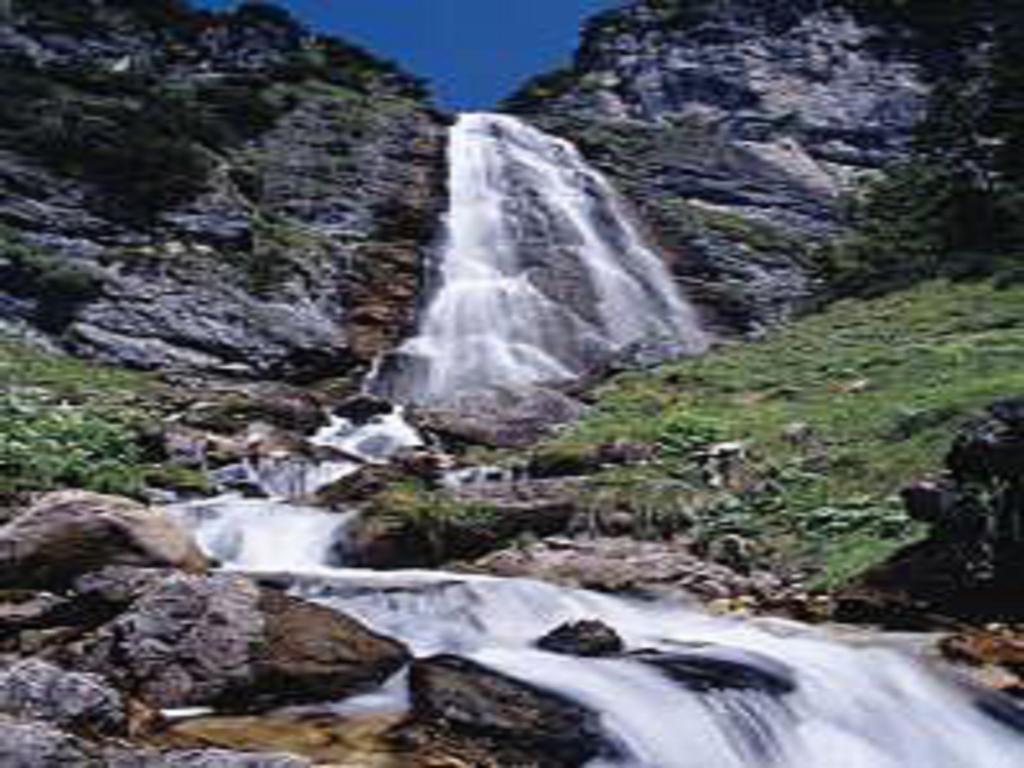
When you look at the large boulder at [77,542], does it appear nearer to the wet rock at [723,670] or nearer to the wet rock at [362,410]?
the wet rock at [723,670]

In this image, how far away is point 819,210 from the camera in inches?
2367

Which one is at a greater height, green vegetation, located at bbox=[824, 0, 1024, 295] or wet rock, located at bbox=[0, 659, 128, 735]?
green vegetation, located at bbox=[824, 0, 1024, 295]

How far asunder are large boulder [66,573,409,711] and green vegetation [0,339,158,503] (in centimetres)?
782

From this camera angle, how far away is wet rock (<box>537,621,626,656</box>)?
46.8ft

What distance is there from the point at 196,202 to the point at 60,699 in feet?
115

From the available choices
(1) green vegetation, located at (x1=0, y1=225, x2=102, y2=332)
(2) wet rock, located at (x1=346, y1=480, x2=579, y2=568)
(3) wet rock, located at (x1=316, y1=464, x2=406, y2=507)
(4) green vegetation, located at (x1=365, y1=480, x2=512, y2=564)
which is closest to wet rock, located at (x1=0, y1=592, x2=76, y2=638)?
(2) wet rock, located at (x1=346, y1=480, x2=579, y2=568)

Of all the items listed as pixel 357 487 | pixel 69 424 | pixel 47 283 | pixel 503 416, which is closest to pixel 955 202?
pixel 503 416

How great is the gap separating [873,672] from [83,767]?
724 cm

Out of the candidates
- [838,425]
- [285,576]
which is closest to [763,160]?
[838,425]

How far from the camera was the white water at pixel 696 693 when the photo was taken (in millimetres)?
12508

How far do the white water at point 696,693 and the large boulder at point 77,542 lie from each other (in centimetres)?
149

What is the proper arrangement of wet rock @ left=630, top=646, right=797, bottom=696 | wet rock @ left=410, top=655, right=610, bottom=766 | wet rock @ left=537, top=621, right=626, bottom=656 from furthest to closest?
1. wet rock @ left=537, top=621, right=626, bottom=656
2. wet rock @ left=630, top=646, right=797, bottom=696
3. wet rock @ left=410, top=655, right=610, bottom=766

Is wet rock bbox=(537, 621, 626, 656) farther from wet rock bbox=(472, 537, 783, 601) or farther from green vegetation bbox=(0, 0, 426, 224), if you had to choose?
green vegetation bbox=(0, 0, 426, 224)

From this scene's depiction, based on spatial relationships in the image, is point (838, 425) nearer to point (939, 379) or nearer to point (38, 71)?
point (939, 379)
